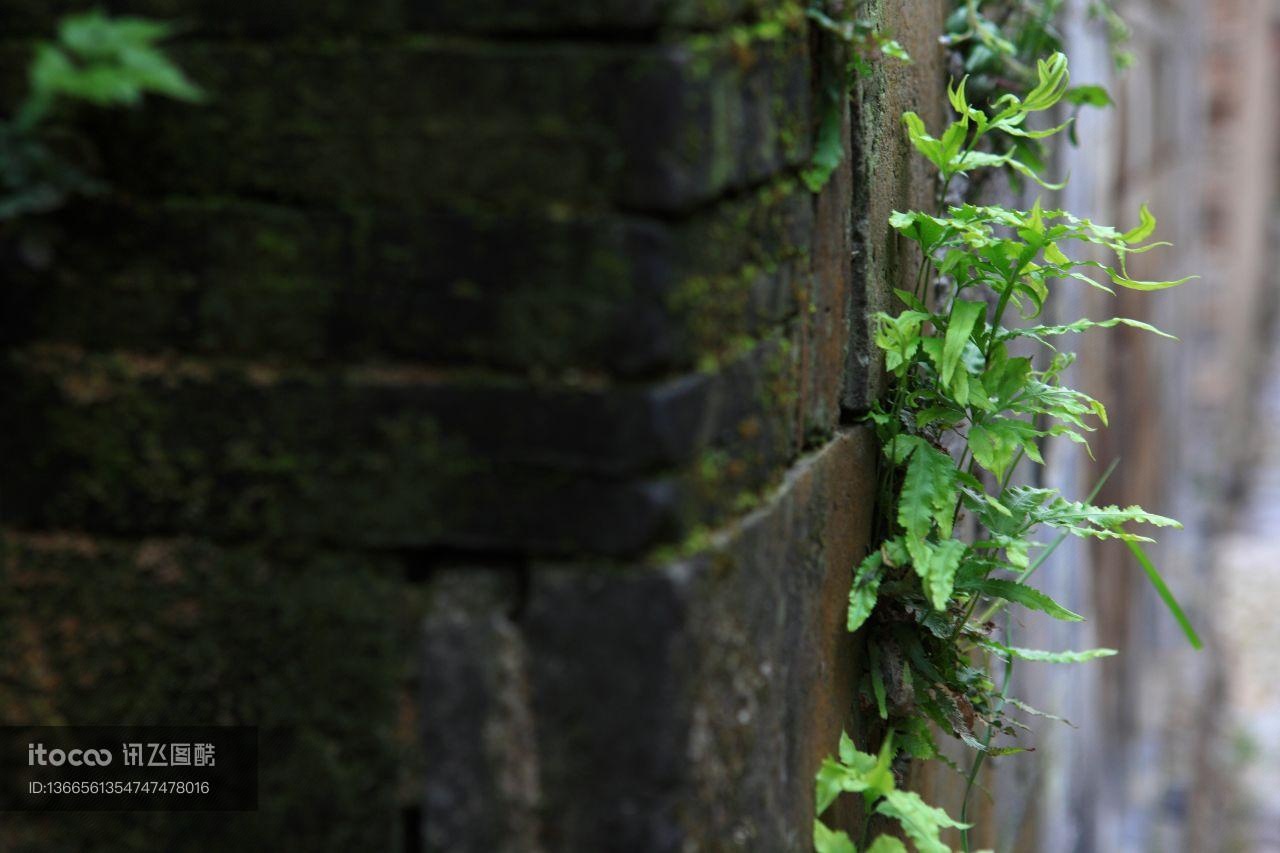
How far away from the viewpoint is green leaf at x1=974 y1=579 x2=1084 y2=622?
5.62 ft

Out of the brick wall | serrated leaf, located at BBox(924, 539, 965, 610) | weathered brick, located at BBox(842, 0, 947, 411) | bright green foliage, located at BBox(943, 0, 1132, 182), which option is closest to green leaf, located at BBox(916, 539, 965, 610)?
serrated leaf, located at BBox(924, 539, 965, 610)

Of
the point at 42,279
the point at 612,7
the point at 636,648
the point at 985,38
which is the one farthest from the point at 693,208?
the point at 985,38

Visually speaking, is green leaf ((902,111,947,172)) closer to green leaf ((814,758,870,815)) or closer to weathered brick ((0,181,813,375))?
weathered brick ((0,181,813,375))

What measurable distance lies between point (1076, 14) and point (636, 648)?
379 cm

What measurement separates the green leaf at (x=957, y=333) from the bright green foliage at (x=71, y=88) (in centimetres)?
94

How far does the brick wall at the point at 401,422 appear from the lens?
1.10 metres

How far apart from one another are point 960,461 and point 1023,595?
198 mm

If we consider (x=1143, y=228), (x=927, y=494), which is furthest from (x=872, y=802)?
(x=1143, y=228)

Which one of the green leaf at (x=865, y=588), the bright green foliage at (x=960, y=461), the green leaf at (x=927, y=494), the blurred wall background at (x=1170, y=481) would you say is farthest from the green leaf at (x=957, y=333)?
the blurred wall background at (x=1170, y=481)

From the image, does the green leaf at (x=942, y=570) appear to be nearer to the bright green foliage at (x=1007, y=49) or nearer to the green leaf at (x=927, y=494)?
the green leaf at (x=927, y=494)

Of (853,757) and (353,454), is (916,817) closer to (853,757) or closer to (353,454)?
(853,757)

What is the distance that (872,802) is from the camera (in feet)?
5.16

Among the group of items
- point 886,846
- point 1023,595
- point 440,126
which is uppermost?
point 440,126

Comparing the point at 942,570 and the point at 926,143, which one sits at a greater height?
the point at 926,143
